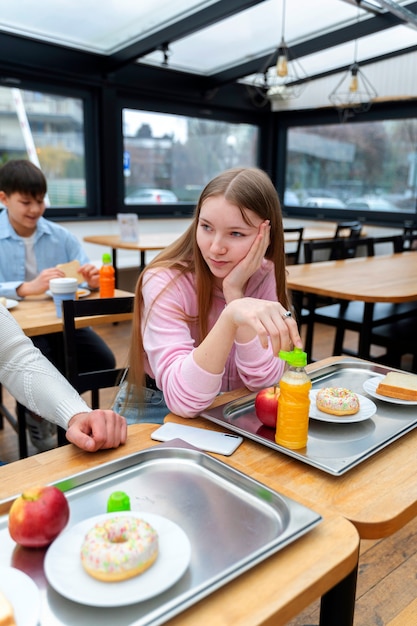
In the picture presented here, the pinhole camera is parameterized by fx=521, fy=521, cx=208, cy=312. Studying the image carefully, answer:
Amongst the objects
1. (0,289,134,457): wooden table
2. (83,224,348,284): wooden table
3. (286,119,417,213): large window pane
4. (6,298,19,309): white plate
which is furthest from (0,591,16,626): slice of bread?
(286,119,417,213): large window pane

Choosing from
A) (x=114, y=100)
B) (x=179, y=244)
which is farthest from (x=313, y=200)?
(x=179, y=244)

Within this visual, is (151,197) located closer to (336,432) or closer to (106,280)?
(106,280)

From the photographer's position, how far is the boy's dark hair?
2242 millimetres

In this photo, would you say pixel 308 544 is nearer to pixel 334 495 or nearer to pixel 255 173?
pixel 334 495

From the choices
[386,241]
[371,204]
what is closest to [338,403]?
[386,241]

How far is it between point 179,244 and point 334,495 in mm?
816

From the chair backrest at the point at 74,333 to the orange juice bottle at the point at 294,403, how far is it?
2.72 ft

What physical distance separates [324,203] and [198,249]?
16.9ft

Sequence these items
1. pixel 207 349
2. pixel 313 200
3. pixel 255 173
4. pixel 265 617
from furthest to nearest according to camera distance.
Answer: pixel 313 200, pixel 255 173, pixel 207 349, pixel 265 617

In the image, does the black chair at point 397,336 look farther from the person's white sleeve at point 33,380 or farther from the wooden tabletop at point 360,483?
the person's white sleeve at point 33,380

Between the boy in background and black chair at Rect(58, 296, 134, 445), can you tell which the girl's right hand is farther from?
the boy in background

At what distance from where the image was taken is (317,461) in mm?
800

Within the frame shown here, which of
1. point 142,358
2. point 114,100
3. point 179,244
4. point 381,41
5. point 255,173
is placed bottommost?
point 142,358

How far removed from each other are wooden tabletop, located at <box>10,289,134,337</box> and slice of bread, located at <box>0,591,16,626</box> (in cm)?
131
